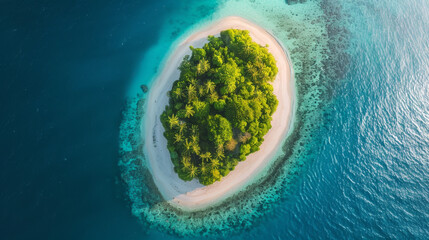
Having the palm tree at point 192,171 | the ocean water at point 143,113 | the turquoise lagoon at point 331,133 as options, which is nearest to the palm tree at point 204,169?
the palm tree at point 192,171

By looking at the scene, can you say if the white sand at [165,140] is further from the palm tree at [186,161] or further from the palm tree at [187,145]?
the palm tree at [187,145]

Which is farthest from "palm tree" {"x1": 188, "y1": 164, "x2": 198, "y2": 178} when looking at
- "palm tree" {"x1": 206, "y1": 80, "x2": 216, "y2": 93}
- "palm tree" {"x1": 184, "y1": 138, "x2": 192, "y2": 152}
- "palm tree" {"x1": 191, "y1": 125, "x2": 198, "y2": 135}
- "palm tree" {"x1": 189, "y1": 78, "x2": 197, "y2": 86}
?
"palm tree" {"x1": 189, "y1": 78, "x2": 197, "y2": 86}

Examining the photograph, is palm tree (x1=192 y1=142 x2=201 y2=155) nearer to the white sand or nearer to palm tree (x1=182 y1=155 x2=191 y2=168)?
palm tree (x1=182 y1=155 x2=191 y2=168)

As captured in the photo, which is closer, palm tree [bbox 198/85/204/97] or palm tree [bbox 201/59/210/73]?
palm tree [bbox 198/85/204/97]

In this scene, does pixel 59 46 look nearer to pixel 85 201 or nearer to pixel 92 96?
pixel 92 96

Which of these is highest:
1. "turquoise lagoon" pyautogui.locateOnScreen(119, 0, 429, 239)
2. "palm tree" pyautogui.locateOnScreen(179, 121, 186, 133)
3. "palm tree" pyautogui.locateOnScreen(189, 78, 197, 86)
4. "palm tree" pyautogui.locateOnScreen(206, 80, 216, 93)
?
"palm tree" pyautogui.locateOnScreen(189, 78, 197, 86)

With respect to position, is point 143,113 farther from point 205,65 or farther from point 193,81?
point 205,65
